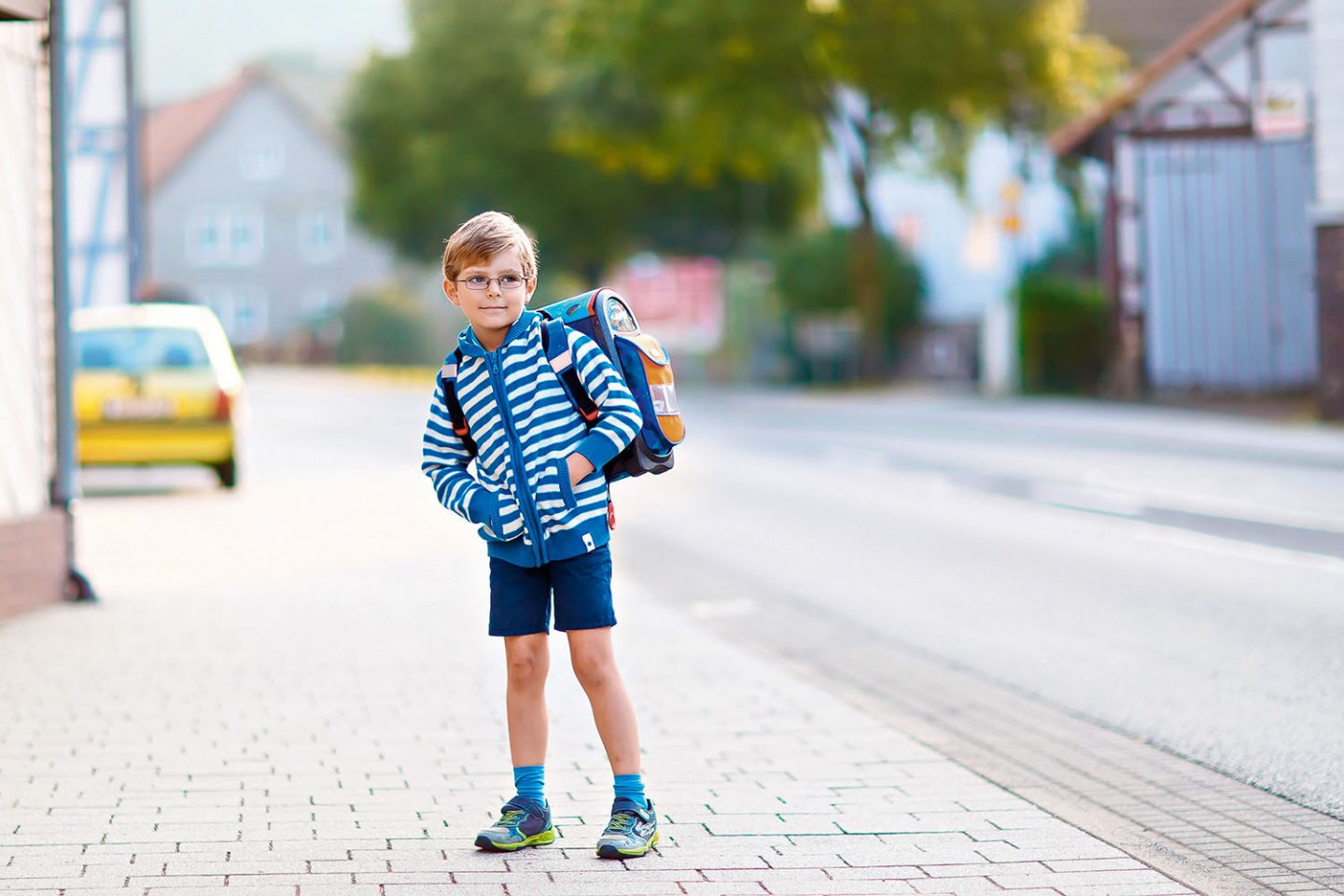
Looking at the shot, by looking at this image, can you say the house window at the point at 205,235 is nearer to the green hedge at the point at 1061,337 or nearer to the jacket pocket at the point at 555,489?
the green hedge at the point at 1061,337

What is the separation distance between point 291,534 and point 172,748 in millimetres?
7774

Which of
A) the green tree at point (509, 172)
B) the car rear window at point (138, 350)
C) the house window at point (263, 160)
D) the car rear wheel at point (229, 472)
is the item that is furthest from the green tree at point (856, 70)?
the house window at point (263, 160)

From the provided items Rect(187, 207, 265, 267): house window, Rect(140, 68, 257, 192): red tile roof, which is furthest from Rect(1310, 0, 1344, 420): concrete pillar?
Rect(187, 207, 265, 267): house window

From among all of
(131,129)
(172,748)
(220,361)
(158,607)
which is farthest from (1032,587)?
(131,129)

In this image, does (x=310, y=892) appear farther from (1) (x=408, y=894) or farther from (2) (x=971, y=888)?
(2) (x=971, y=888)

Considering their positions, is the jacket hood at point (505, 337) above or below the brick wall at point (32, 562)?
above

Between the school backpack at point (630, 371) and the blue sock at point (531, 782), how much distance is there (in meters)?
0.78

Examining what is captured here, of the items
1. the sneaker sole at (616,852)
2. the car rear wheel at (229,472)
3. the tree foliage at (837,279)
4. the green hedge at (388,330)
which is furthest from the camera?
the green hedge at (388,330)

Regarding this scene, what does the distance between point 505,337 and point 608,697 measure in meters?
0.91

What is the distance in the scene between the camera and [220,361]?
18.1 meters

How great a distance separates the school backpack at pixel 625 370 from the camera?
15.8 ft

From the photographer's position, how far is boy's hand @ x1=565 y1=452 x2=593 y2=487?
4.71 metres

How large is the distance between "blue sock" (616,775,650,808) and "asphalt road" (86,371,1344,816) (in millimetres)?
2027

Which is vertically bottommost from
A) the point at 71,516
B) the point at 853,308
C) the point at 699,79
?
the point at 71,516
